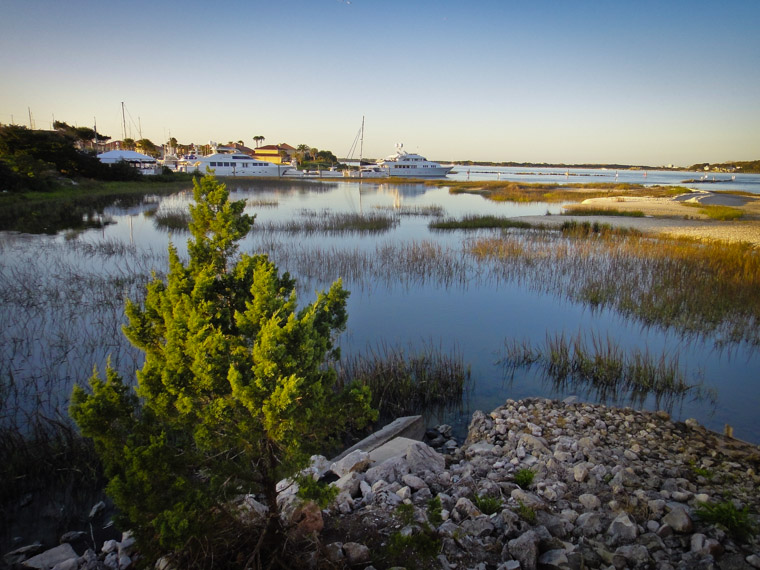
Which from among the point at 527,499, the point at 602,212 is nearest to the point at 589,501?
the point at 527,499

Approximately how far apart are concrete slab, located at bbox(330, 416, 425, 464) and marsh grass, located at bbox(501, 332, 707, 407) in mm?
2986

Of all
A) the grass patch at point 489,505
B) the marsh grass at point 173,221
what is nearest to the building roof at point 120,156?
the marsh grass at point 173,221

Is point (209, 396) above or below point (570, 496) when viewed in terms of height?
above

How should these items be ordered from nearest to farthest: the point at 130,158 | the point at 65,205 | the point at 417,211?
the point at 65,205 < the point at 417,211 < the point at 130,158

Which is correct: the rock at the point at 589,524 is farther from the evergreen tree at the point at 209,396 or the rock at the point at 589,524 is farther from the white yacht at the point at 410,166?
the white yacht at the point at 410,166

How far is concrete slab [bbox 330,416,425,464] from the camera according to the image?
5.21 meters

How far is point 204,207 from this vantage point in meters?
2.99

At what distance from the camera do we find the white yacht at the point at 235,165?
255 feet

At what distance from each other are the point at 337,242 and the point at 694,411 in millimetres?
15569

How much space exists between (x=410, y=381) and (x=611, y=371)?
361 cm

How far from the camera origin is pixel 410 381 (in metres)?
7.09

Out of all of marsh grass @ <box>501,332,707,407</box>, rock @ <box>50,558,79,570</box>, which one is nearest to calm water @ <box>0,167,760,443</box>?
marsh grass @ <box>501,332,707,407</box>

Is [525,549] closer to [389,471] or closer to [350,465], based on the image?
[389,471]

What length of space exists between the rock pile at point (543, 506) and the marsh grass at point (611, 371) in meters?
1.98
